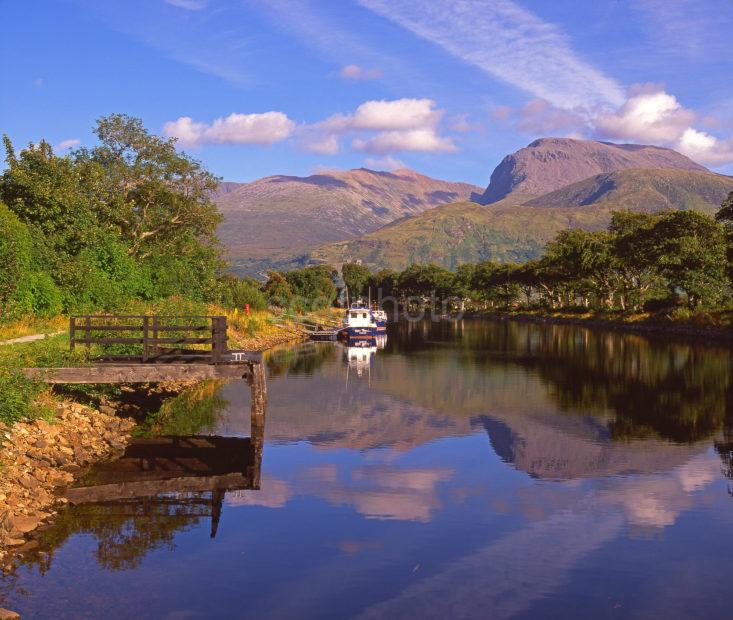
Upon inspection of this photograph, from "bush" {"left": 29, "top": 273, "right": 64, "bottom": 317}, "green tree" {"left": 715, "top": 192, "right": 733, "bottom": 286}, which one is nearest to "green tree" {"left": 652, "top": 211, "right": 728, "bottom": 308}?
"green tree" {"left": 715, "top": 192, "right": 733, "bottom": 286}

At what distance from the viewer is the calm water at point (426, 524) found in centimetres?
1518

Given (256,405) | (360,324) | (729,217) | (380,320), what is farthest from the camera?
(380,320)

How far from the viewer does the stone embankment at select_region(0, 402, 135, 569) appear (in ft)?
57.9

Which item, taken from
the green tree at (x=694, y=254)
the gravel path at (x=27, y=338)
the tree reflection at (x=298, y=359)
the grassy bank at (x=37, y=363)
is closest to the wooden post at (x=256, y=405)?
the grassy bank at (x=37, y=363)

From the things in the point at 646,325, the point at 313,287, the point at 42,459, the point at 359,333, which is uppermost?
the point at 313,287

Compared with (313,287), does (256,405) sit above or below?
below

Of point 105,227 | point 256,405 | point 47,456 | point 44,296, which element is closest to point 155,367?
point 256,405

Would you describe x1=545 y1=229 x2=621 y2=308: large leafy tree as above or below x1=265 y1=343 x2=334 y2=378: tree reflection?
above

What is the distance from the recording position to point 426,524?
19.9 m

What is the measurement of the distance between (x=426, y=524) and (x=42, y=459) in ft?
37.6

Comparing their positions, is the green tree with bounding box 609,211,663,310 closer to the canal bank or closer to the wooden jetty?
the canal bank

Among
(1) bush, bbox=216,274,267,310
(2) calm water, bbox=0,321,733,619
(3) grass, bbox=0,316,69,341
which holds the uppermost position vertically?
(1) bush, bbox=216,274,267,310

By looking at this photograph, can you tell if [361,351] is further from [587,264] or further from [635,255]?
[587,264]

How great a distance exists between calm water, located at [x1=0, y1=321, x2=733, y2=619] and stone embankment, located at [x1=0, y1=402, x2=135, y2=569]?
72 cm
